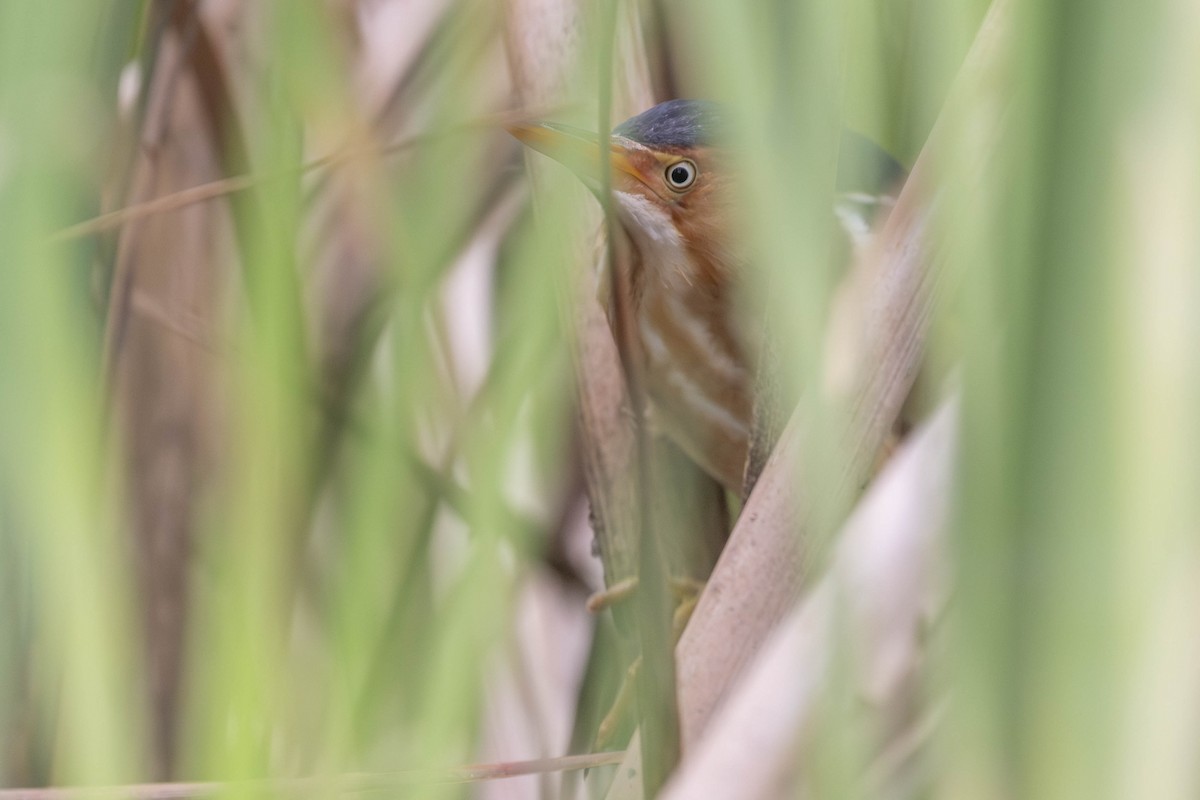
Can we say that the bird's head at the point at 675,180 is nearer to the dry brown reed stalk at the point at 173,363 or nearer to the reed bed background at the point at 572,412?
the reed bed background at the point at 572,412

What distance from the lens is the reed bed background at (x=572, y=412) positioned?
0.19 m

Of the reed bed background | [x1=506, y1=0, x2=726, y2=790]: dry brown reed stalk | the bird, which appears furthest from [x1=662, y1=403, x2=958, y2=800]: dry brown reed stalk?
the bird

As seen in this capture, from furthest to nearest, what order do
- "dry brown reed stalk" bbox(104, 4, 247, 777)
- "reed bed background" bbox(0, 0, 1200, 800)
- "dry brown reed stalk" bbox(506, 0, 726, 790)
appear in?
"dry brown reed stalk" bbox(104, 4, 247, 777) → "dry brown reed stalk" bbox(506, 0, 726, 790) → "reed bed background" bbox(0, 0, 1200, 800)

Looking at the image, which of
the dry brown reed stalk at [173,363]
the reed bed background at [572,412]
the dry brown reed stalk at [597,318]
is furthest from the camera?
the dry brown reed stalk at [173,363]

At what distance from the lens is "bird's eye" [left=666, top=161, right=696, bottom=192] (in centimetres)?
83

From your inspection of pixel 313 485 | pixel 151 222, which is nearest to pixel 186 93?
pixel 151 222

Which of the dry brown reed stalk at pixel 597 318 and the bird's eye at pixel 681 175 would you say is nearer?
the dry brown reed stalk at pixel 597 318

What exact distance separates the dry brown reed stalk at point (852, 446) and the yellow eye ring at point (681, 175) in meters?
0.49

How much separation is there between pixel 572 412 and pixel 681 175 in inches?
8.7

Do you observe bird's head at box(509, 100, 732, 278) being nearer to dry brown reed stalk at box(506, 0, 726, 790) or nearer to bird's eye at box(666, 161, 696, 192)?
bird's eye at box(666, 161, 696, 192)

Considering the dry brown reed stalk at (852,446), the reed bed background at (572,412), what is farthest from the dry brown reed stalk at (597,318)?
the dry brown reed stalk at (852,446)

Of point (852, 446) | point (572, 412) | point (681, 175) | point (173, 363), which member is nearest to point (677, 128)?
point (681, 175)

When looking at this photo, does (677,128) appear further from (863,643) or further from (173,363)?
(863,643)

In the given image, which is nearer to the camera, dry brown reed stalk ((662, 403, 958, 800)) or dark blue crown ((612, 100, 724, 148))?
dry brown reed stalk ((662, 403, 958, 800))
